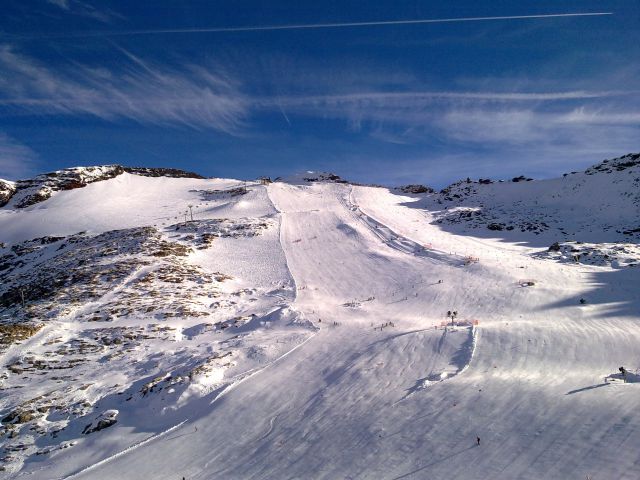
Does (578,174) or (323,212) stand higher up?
(578,174)

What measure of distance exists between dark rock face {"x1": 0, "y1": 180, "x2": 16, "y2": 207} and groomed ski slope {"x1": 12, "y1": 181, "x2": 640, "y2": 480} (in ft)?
162

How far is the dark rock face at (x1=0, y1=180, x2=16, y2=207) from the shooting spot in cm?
5122

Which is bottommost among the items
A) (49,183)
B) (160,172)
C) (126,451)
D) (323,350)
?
(126,451)

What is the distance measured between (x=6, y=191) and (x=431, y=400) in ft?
205

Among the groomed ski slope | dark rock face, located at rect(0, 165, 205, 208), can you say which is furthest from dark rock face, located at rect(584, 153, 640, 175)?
dark rock face, located at rect(0, 165, 205, 208)

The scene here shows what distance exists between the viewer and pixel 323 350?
50.6ft

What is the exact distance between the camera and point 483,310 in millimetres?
18062

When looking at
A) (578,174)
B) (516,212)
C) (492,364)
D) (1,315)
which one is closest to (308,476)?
(492,364)

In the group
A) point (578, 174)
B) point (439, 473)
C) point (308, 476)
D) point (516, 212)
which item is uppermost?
point (578, 174)

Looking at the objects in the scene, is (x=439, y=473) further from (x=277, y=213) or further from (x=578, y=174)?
(x=578, y=174)

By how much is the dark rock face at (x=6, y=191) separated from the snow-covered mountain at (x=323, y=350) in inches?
654

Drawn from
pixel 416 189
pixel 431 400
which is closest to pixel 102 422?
pixel 431 400

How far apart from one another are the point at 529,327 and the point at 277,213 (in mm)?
33957

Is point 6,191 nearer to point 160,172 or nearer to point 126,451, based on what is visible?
point 160,172
